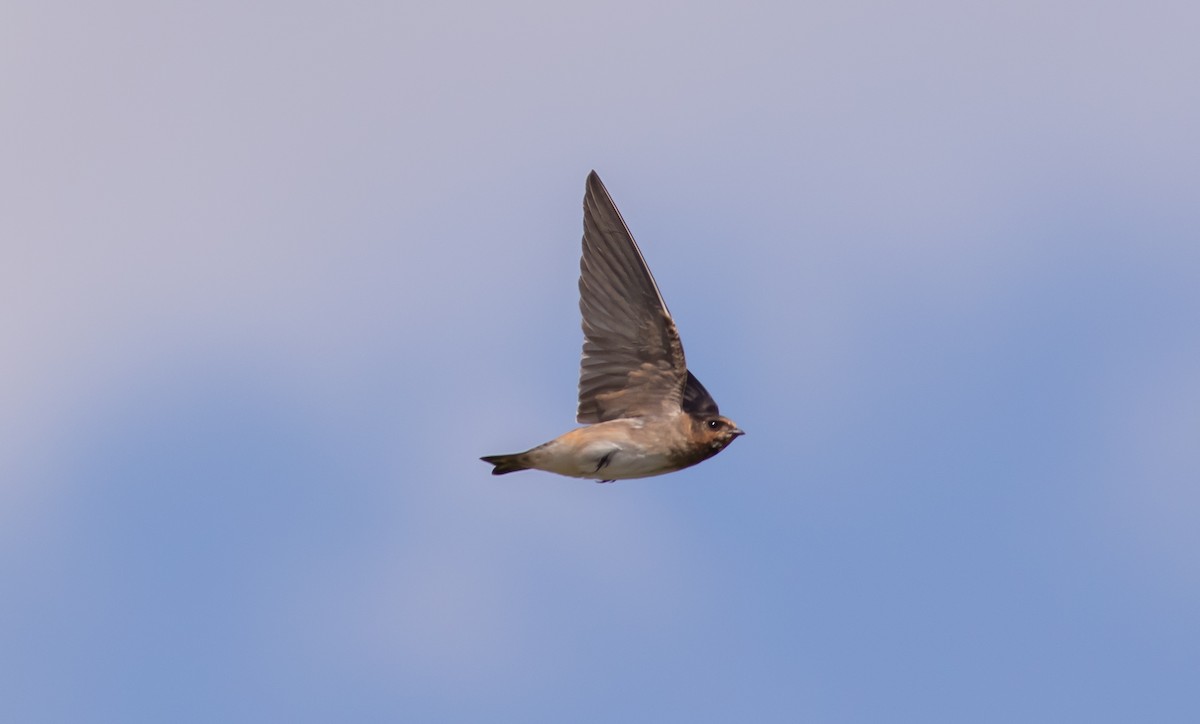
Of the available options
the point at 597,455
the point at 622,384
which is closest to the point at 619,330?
the point at 622,384

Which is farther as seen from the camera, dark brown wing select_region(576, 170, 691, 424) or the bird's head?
the bird's head

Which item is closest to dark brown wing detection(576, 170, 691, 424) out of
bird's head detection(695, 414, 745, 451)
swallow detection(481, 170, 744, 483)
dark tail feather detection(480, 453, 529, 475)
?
swallow detection(481, 170, 744, 483)

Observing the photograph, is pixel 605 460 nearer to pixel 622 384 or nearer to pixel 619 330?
pixel 622 384

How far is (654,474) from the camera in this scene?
60.1ft

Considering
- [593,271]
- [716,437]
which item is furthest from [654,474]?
[593,271]

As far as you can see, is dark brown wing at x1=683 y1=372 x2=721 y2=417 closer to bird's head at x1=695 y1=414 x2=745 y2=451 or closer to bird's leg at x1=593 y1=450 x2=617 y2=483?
bird's head at x1=695 y1=414 x2=745 y2=451

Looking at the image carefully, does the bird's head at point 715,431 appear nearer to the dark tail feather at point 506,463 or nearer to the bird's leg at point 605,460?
the bird's leg at point 605,460

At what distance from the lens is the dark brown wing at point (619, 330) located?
1766 cm

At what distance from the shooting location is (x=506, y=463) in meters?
18.0

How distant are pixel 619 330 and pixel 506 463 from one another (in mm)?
1342

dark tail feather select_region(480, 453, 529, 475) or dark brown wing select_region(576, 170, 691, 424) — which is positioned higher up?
dark brown wing select_region(576, 170, 691, 424)

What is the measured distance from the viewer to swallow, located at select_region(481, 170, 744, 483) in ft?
58.0

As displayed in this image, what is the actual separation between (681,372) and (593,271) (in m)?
1.08

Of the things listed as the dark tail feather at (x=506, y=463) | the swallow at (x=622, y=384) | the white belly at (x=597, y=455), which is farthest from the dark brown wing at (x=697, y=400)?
the dark tail feather at (x=506, y=463)
